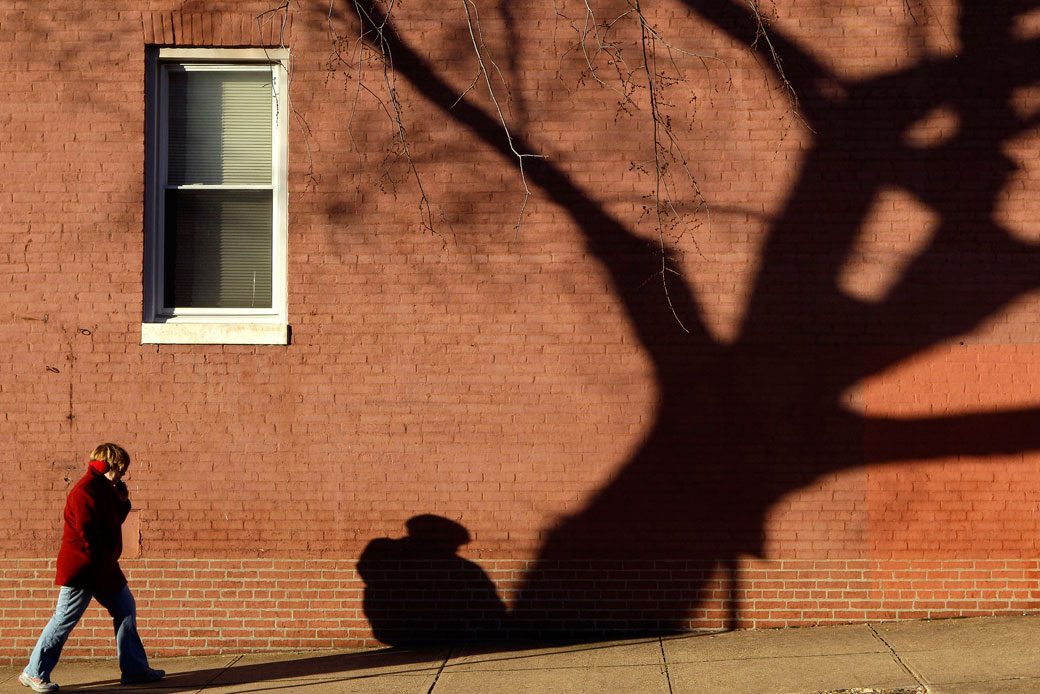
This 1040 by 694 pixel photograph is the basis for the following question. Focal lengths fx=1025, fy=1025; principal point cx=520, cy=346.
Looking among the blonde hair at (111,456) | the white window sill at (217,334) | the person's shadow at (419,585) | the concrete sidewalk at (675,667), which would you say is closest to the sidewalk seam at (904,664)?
the concrete sidewalk at (675,667)

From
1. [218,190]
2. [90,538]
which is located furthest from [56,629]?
[218,190]

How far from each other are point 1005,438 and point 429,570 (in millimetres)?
4239

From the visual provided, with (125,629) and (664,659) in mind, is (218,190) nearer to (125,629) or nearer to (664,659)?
A: (125,629)

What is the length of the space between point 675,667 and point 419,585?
197 centimetres

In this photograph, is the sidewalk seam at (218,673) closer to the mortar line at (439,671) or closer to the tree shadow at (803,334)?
the mortar line at (439,671)

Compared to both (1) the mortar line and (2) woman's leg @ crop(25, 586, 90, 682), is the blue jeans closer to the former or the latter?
(2) woman's leg @ crop(25, 586, 90, 682)

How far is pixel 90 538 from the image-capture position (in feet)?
21.4

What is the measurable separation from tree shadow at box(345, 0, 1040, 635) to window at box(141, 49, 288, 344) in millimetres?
2624

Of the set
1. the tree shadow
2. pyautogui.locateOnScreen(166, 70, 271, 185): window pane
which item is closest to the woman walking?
pyautogui.locateOnScreen(166, 70, 271, 185): window pane

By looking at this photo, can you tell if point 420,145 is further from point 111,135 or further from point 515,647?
point 515,647

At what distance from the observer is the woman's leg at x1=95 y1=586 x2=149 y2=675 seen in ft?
21.9

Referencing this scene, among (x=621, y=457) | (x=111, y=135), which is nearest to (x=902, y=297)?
(x=621, y=457)

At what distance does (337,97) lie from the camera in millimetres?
7531

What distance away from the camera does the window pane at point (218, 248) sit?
772 centimetres
